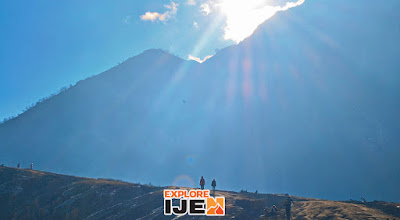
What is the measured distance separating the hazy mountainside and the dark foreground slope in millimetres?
99514

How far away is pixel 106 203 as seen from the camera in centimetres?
3834

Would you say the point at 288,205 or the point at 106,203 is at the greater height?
the point at 106,203

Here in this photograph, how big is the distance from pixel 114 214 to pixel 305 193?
351ft

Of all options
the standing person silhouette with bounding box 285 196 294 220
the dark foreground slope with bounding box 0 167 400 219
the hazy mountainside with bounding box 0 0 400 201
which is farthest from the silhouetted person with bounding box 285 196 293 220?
the hazy mountainside with bounding box 0 0 400 201

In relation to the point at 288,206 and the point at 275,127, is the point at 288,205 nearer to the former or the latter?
the point at 288,206

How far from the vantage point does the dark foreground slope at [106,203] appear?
28.3 meters

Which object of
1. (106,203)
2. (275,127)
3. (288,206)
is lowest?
(288,206)

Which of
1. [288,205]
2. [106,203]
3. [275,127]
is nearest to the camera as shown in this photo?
[288,205]

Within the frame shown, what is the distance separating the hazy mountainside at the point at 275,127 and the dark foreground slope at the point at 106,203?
99.5m

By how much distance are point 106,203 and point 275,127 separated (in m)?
129

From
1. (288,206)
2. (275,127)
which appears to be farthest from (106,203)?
(275,127)

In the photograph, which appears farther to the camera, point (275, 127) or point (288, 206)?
point (275, 127)

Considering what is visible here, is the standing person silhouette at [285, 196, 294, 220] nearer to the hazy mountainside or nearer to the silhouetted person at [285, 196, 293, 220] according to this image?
the silhouetted person at [285, 196, 293, 220]

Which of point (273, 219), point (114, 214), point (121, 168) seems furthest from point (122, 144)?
point (273, 219)
